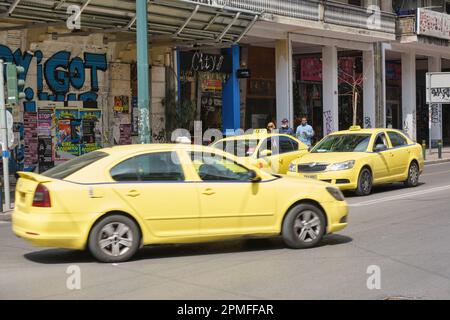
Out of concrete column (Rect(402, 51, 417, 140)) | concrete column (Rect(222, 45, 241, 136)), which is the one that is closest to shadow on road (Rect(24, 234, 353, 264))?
concrete column (Rect(222, 45, 241, 136))

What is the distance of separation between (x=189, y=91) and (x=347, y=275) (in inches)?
685

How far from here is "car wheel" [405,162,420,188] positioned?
16423 millimetres

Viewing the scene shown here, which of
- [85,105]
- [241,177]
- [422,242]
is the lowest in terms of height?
[422,242]

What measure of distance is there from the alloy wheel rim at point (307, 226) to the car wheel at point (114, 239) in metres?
2.15

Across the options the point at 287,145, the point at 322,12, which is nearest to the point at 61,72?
the point at 287,145

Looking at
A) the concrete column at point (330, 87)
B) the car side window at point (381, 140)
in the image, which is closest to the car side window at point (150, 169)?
the car side window at point (381, 140)

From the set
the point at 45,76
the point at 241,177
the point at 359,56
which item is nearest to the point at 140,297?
the point at 241,177

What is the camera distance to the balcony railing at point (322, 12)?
21.4 metres

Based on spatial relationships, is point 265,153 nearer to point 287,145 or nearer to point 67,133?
point 287,145

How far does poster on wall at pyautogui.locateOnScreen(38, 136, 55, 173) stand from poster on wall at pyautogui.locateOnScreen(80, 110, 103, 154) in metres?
1.19

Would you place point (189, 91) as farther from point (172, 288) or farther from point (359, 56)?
point (172, 288)

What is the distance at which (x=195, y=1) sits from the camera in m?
18.7

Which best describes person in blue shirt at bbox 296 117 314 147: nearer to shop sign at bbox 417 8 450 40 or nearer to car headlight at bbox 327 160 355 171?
car headlight at bbox 327 160 355 171

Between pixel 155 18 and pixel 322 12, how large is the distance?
847 cm
